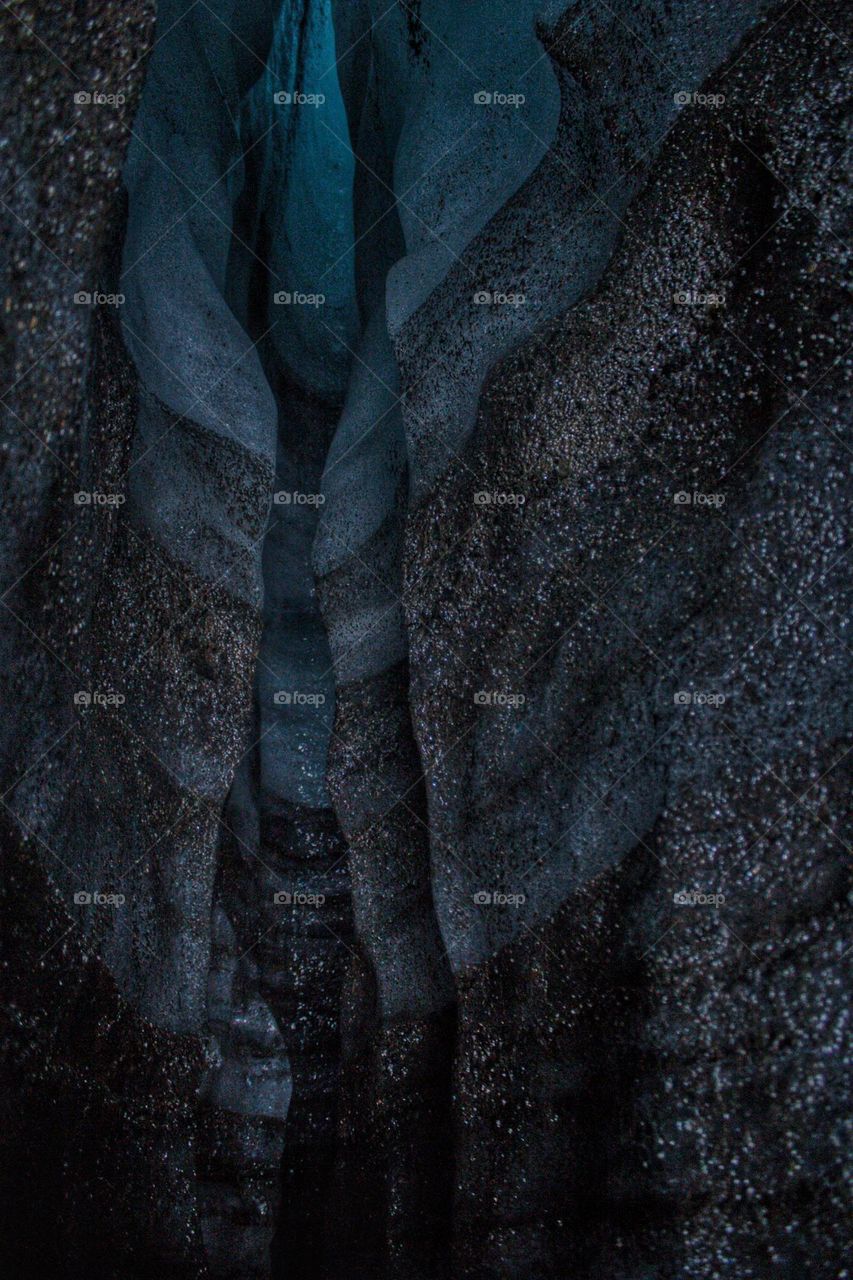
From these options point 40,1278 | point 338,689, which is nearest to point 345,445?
point 338,689

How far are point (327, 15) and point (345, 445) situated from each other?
1375 millimetres

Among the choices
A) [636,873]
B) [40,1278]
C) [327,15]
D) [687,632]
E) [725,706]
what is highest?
[327,15]

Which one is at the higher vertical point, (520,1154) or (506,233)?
(506,233)

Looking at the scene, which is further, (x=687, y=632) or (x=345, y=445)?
(x=345, y=445)

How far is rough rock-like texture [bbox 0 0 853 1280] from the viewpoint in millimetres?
1390

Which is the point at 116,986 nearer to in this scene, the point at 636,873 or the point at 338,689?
the point at 338,689

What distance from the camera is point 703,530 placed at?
1477 millimetres

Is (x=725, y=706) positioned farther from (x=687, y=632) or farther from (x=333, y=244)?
(x=333, y=244)

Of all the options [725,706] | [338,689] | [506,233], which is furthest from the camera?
[338,689]

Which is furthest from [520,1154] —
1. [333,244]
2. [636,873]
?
[333,244]

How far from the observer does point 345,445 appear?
2.15 meters

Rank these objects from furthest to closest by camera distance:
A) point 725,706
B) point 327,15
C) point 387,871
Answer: point 327,15
point 387,871
point 725,706

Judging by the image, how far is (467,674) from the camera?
1700 millimetres

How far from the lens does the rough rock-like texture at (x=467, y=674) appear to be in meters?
1.39
